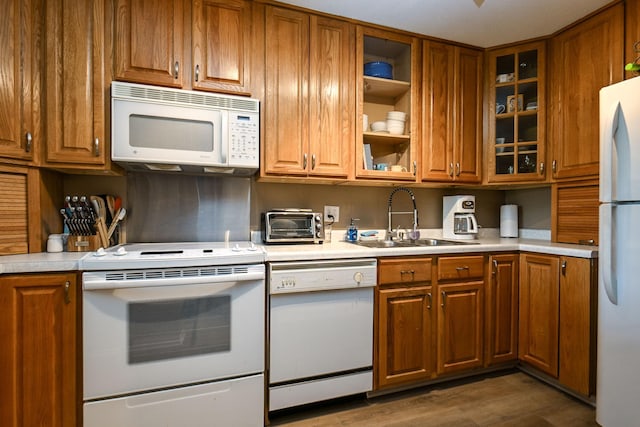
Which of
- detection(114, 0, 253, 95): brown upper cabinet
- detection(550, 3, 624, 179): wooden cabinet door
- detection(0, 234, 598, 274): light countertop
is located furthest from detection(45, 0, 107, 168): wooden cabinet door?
detection(550, 3, 624, 179): wooden cabinet door

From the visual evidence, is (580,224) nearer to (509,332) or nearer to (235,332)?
(509,332)

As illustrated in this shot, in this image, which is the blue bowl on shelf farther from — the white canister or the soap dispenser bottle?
the white canister

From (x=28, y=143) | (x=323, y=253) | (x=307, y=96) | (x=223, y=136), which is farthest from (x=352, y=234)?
(x=28, y=143)

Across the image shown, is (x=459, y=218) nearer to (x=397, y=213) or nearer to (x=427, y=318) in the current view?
(x=397, y=213)

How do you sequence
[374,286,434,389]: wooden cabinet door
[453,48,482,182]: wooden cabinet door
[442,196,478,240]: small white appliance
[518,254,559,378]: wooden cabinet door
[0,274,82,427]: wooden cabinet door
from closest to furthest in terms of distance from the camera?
[0,274,82,427]: wooden cabinet door, [374,286,434,389]: wooden cabinet door, [518,254,559,378]: wooden cabinet door, [453,48,482,182]: wooden cabinet door, [442,196,478,240]: small white appliance

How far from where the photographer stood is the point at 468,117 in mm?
2465

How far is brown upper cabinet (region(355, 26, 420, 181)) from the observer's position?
2176mm

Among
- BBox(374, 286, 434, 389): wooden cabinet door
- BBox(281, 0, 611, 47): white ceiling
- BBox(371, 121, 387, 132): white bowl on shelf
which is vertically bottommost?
BBox(374, 286, 434, 389): wooden cabinet door

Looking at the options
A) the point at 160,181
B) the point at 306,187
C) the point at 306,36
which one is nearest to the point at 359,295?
the point at 306,187

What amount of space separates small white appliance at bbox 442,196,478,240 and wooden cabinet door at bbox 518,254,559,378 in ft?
1.40

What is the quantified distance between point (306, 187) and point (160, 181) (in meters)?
1.00

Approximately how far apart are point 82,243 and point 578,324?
2895 mm

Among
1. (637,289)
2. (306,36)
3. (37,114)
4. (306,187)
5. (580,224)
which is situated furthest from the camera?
(306,187)

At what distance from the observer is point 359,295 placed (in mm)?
1872
